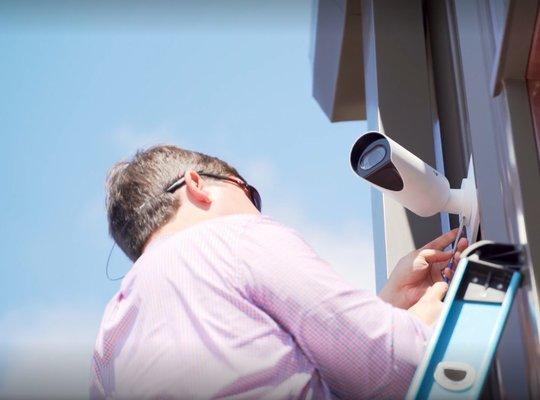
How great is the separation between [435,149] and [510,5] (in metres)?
1.37

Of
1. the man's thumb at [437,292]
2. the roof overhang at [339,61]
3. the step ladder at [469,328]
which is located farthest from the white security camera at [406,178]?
the roof overhang at [339,61]

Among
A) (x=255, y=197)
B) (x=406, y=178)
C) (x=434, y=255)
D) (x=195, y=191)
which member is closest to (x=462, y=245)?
(x=434, y=255)

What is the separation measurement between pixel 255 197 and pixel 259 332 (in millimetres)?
699

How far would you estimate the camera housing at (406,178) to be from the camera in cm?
203

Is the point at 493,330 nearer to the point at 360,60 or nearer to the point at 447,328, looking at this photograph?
the point at 447,328

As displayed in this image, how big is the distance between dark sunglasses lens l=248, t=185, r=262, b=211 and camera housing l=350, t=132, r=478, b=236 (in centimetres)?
27

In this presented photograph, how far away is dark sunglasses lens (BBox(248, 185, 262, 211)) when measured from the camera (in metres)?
2.05

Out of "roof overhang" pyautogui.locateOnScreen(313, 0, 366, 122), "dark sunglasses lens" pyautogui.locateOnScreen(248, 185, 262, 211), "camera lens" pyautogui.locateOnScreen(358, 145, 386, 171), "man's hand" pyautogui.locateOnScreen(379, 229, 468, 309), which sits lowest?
"man's hand" pyautogui.locateOnScreen(379, 229, 468, 309)

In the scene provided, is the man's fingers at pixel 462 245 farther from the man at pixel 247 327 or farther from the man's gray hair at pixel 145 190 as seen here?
the man's gray hair at pixel 145 190

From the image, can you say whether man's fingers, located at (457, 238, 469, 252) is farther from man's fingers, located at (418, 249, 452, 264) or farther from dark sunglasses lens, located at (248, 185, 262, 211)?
dark sunglasses lens, located at (248, 185, 262, 211)

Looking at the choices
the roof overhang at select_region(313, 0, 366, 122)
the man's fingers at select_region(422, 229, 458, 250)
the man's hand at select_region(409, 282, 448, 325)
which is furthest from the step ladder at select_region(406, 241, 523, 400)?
the roof overhang at select_region(313, 0, 366, 122)

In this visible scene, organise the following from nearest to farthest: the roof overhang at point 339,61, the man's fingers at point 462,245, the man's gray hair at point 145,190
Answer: the man's gray hair at point 145,190 → the man's fingers at point 462,245 → the roof overhang at point 339,61

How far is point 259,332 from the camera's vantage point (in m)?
1.43

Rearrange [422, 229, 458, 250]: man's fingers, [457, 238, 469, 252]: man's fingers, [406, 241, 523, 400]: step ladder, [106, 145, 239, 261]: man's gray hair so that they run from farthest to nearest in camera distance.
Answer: [422, 229, 458, 250]: man's fingers, [457, 238, 469, 252]: man's fingers, [106, 145, 239, 261]: man's gray hair, [406, 241, 523, 400]: step ladder
